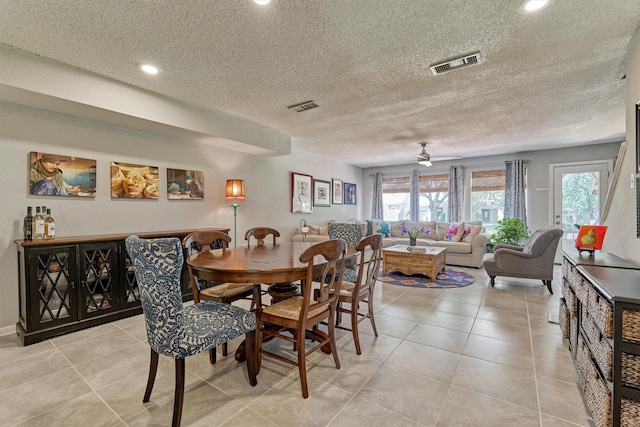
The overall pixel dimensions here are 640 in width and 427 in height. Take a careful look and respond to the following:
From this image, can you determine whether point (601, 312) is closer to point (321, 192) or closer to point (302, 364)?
point (302, 364)

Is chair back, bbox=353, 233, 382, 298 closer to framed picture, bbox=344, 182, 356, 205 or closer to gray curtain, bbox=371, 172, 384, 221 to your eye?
framed picture, bbox=344, 182, 356, 205

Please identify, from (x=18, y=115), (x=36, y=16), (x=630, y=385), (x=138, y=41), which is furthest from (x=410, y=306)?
(x=18, y=115)

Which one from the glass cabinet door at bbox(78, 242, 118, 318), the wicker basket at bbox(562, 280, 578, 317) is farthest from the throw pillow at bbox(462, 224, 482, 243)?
the glass cabinet door at bbox(78, 242, 118, 318)

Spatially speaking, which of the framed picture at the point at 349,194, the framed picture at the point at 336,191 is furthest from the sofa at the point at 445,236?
the framed picture at the point at 349,194

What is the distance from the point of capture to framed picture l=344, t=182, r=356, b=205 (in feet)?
25.7

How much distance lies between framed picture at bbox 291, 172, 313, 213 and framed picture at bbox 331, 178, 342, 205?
922mm

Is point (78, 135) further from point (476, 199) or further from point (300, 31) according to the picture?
point (476, 199)

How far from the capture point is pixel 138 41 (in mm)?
2189

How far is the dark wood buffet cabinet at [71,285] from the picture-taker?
2537mm

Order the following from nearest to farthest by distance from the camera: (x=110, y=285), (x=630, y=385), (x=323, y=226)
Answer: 1. (x=630, y=385)
2. (x=110, y=285)
3. (x=323, y=226)

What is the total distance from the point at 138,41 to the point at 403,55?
2087mm

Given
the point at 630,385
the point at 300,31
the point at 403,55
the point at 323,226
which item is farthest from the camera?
the point at 323,226

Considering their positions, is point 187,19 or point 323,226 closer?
point 187,19

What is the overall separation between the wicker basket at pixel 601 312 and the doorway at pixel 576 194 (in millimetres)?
5017
